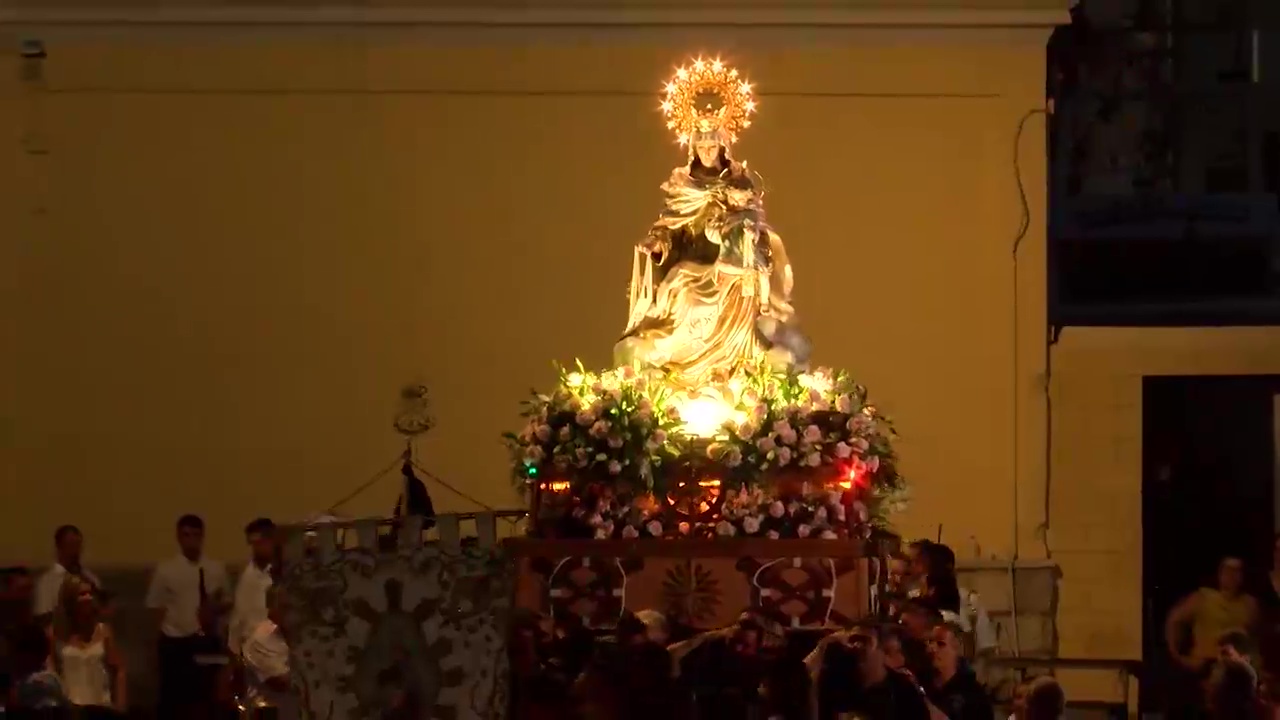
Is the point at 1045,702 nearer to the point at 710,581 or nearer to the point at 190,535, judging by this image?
the point at 710,581

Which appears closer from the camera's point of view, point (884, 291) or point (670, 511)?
point (670, 511)

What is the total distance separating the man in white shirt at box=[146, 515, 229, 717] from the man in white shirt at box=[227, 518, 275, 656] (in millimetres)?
646

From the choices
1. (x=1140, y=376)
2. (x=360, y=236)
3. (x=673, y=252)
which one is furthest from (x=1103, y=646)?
(x=360, y=236)

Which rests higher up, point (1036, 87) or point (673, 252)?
point (1036, 87)

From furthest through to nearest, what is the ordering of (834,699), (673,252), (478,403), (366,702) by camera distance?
(478,403)
(673,252)
(366,702)
(834,699)

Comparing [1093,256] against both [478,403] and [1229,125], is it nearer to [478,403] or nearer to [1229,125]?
[1229,125]

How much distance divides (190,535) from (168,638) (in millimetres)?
568

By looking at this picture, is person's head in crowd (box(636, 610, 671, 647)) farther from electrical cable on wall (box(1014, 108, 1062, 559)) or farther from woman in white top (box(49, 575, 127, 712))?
electrical cable on wall (box(1014, 108, 1062, 559))

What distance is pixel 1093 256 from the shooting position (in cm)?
1373

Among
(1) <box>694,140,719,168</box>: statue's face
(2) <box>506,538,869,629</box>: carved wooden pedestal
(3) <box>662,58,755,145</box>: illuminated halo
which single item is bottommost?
(2) <box>506,538,869,629</box>: carved wooden pedestal

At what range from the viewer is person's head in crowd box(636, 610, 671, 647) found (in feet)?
26.3

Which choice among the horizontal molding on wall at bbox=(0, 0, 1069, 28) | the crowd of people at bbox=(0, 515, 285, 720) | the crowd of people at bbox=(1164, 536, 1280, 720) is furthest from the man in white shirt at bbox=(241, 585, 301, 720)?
the horizontal molding on wall at bbox=(0, 0, 1069, 28)

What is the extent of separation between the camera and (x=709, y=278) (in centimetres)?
1039

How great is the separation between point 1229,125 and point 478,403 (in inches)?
204
